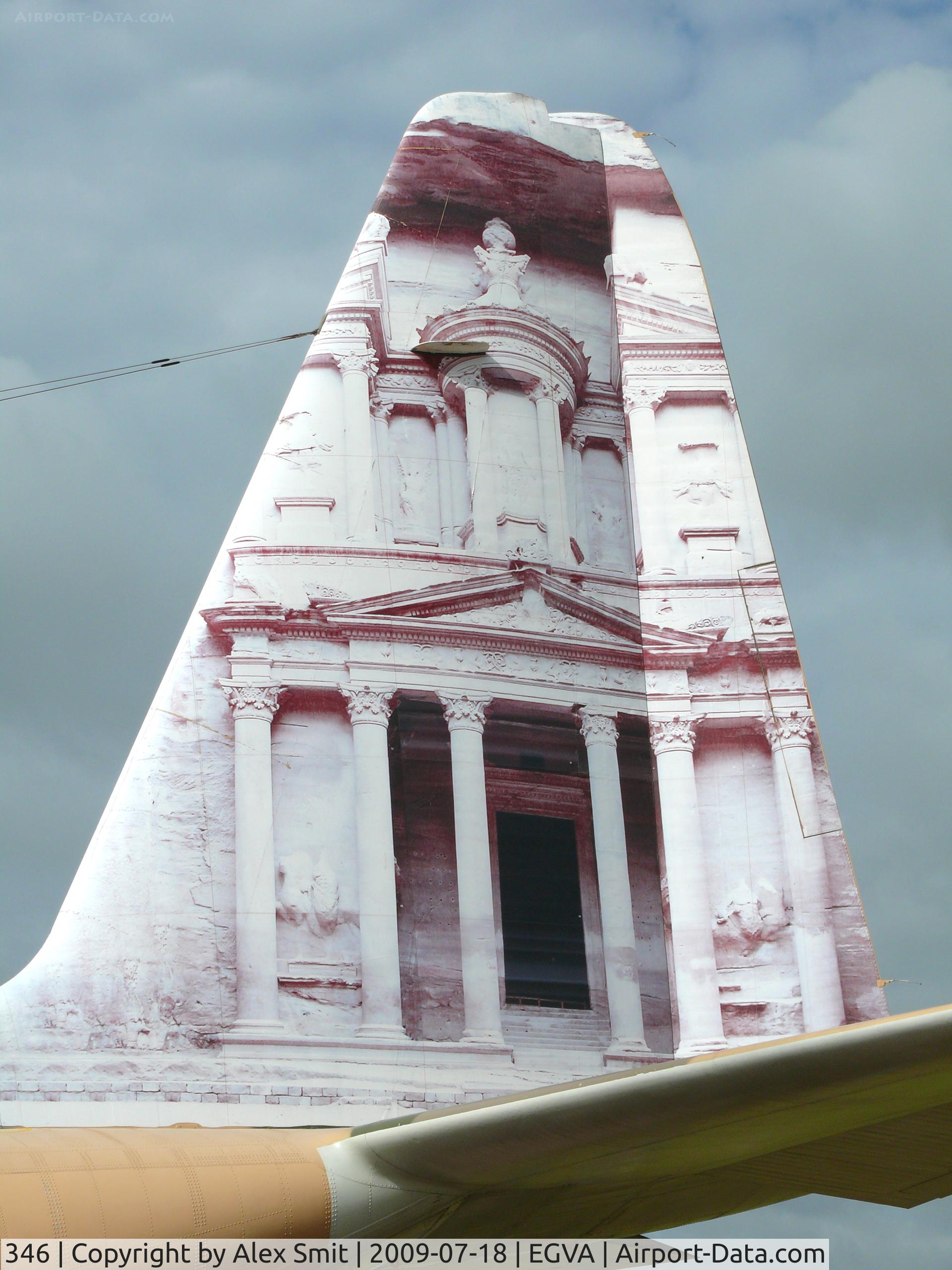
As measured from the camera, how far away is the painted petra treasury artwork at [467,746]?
21.6ft

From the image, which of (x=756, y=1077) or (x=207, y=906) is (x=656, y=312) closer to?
(x=207, y=906)

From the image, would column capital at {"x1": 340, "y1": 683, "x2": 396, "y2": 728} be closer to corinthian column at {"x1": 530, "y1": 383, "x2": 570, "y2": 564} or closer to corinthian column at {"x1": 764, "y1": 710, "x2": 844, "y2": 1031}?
corinthian column at {"x1": 530, "y1": 383, "x2": 570, "y2": 564}

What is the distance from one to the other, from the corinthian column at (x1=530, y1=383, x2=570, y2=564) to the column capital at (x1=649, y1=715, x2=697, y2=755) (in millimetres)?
1129

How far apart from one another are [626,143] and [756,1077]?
724 cm

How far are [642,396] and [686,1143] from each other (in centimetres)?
540

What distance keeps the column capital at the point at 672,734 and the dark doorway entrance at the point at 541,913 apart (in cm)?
81

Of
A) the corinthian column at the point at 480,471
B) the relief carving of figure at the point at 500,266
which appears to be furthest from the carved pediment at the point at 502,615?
the relief carving of figure at the point at 500,266

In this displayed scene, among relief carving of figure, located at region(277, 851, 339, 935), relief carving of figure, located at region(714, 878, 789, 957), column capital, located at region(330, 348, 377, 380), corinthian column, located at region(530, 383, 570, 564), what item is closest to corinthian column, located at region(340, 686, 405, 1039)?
relief carving of figure, located at region(277, 851, 339, 935)

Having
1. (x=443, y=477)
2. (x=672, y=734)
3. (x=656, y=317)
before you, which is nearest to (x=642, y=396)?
(x=656, y=317)

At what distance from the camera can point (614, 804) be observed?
25.1 feet

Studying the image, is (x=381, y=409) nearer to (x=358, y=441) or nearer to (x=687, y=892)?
(x=358, y=441)

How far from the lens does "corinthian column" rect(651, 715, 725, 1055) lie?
7332 millimetres

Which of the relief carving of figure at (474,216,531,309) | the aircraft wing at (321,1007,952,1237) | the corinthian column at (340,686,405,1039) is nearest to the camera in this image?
the aircraft wing at (321,1007,952,1237)

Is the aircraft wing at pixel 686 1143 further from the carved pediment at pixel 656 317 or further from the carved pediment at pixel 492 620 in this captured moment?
the carved pediment at pixel 656 317
